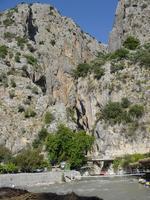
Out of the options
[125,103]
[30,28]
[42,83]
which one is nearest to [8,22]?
[30,28]

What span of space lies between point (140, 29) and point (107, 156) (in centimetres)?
4684

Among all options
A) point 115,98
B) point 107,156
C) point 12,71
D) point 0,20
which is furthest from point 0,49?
point 107,156

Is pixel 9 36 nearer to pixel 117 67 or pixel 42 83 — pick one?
pixel 42 83

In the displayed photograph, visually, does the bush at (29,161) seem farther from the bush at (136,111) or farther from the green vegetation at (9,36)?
the green vegetation at (9,36)

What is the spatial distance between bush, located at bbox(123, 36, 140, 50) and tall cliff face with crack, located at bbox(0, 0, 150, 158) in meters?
2.42

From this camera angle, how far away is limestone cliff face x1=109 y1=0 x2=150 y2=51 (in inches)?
4914

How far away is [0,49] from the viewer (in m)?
119

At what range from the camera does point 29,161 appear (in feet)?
277

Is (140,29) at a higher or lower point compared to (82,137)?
higher

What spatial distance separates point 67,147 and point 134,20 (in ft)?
175

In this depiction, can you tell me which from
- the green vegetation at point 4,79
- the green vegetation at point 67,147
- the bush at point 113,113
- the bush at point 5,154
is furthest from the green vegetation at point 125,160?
the green vegetation at point 4,79

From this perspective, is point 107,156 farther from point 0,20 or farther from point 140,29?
point 0,20

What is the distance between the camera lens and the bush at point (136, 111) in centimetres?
9834

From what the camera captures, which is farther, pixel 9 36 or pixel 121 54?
pixel 9 36
